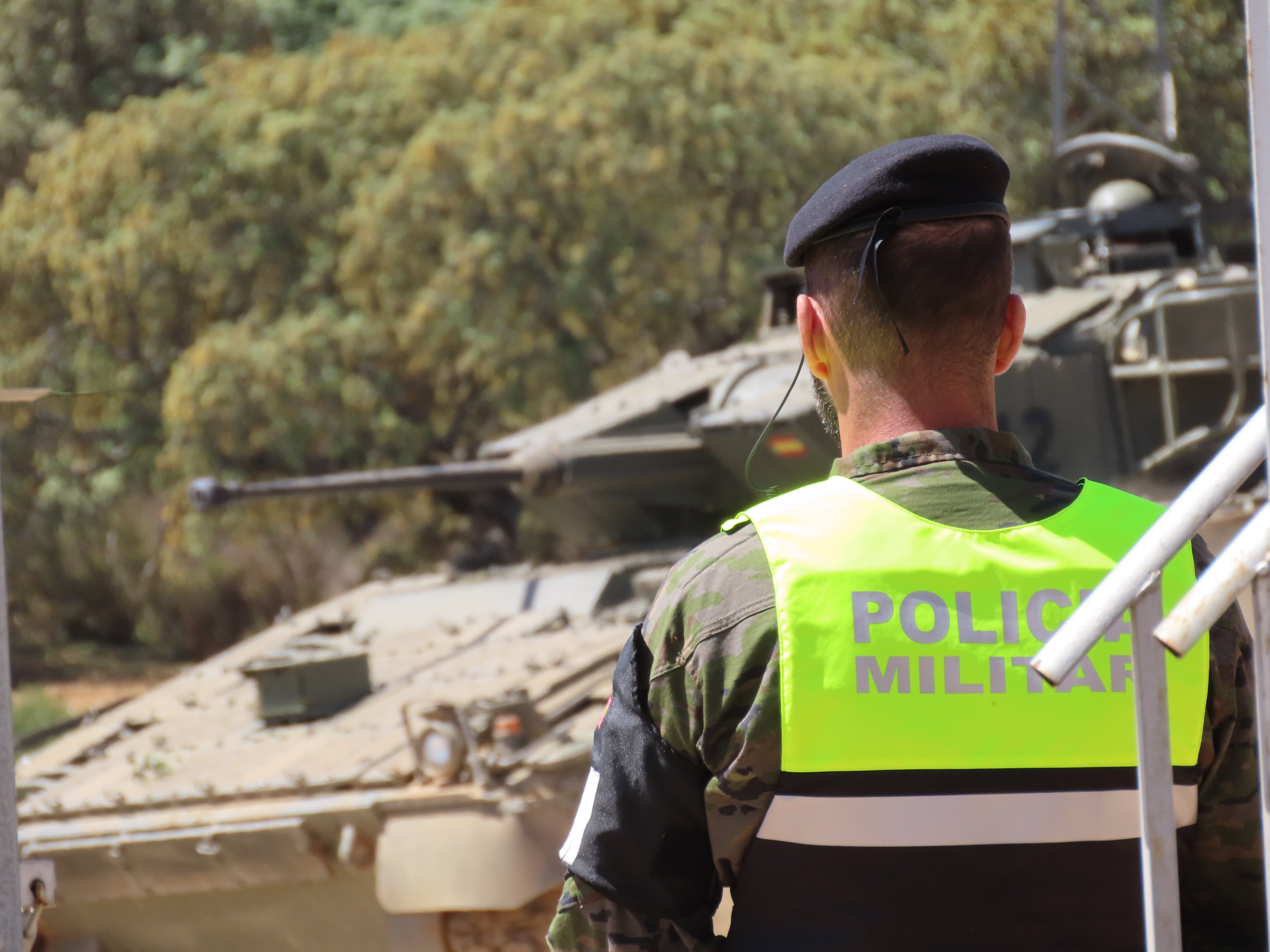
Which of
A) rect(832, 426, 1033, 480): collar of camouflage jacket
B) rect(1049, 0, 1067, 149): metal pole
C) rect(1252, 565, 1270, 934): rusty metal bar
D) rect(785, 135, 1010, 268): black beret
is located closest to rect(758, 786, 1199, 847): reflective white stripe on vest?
rect(1252, 565, 1270, 934): rusty metal bar

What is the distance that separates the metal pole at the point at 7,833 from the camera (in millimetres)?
1641

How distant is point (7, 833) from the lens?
1647 mm

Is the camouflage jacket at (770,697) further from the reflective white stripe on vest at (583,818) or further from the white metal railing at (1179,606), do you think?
the white metal railing at (1179,606)

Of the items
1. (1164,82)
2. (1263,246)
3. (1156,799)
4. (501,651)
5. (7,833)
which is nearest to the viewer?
(1263,246)

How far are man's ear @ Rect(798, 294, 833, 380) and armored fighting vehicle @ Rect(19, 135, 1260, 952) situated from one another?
4.73 feet

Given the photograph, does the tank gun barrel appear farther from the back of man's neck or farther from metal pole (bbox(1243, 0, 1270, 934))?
metal pole (bbox(1243, 0, 1270, 934))

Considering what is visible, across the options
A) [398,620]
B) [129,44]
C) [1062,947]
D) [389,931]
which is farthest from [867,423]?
[129,44]

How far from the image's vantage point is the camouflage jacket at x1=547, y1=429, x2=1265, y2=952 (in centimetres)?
157

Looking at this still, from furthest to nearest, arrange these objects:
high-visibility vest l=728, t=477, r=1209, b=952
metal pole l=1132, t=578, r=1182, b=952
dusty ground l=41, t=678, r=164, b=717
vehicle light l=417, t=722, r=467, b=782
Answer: dusty ground l=41, t=678, r=164, b=717
vehicle light l=417, t=722, r=467, b=782
high-visibility vest l=728, t=477, r=1209, b=952
metal pole l=1132, t=578, r=1182, b=952

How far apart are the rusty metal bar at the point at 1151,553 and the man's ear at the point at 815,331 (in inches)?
17.6

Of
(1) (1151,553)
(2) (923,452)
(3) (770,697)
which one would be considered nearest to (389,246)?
(2) (923,452)

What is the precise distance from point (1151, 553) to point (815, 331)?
508 mm

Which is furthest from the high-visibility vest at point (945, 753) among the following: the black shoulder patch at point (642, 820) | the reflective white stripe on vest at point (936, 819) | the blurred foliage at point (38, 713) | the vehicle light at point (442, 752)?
the blurred foliage at point (38, 713)

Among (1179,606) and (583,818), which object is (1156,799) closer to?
(1179,606)
